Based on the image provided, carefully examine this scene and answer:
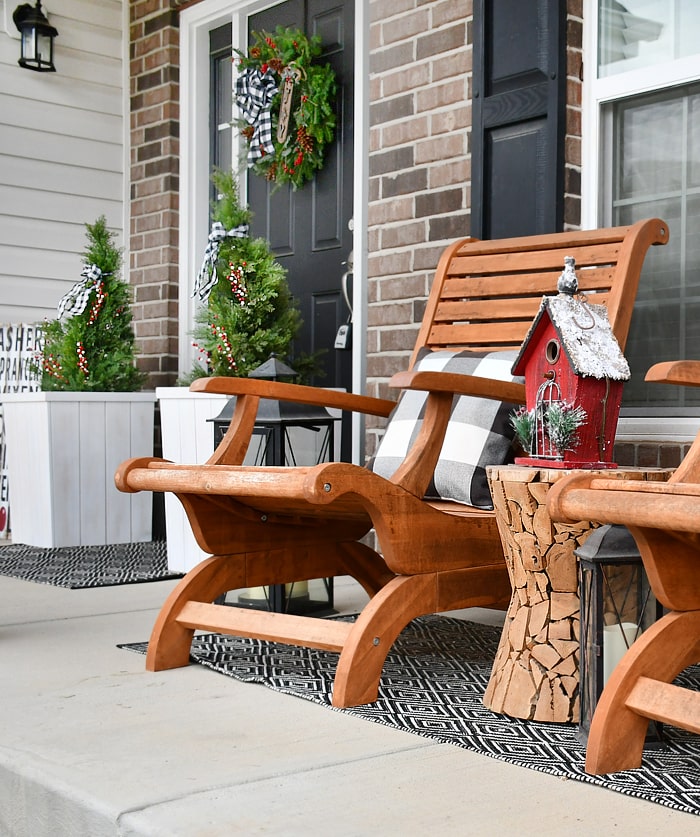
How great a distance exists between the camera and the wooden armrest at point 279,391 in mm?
2342

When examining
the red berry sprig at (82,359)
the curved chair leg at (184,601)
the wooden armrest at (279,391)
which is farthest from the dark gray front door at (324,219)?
the curved chair leg at (184,601)

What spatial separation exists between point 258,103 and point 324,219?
1.80ft

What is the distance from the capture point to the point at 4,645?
8.38 ft

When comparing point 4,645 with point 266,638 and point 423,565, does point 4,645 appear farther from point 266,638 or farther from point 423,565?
point 423,565

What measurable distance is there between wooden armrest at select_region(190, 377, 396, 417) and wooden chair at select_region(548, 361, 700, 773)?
0.92m

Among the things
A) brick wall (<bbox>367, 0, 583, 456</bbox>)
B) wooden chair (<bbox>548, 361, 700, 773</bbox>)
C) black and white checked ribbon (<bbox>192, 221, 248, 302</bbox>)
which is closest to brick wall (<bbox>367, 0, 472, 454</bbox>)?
brick wall (<bbox>367, 0, 583, 456</bbox>)

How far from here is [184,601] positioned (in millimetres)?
2320

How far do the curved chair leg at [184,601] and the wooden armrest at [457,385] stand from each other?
0.60m

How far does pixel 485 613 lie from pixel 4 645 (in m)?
1.25

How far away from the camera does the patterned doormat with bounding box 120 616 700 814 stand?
1.63m

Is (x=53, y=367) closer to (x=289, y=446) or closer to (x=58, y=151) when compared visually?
(x=58, y=151)

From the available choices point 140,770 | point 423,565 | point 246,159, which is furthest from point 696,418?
point 246,159

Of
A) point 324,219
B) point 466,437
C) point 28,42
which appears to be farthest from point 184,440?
point 28,42

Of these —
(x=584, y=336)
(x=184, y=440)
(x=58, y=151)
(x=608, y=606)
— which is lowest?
(x=608, y=606)
